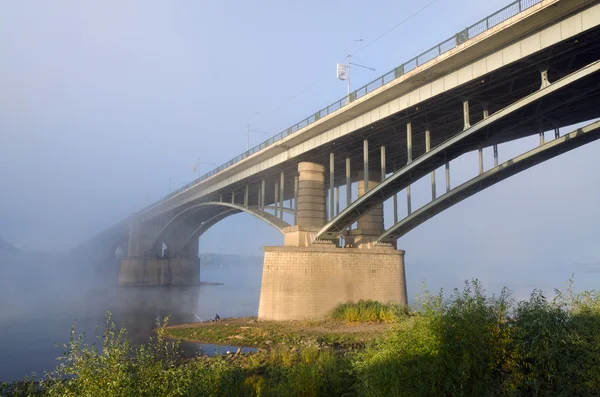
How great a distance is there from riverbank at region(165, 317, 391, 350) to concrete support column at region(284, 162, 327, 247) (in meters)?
6.60

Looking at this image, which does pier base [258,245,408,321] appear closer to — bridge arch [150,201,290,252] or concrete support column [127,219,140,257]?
bridge arch [150,201,290,252]

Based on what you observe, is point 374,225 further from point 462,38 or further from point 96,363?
point 96,363

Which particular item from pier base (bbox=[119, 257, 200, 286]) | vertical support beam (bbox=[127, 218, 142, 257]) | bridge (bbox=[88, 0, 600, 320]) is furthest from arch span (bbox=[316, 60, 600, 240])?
vertical support beam (bbox=[127, 218, 142, 257])

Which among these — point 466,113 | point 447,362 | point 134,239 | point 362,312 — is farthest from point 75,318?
point 447,362

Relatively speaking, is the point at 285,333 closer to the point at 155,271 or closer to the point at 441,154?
the point at 441,154

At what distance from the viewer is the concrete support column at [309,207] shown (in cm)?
3400

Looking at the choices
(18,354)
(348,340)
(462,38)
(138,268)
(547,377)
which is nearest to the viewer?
(547,377)

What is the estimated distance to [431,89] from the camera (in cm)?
2438

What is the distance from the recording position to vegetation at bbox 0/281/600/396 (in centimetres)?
816

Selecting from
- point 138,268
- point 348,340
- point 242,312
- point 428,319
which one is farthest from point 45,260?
point 428,319

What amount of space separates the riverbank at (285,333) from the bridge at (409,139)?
208cm

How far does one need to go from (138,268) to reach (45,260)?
137 meters

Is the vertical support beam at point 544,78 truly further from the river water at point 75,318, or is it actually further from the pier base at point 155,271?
the pier base at point 155,271

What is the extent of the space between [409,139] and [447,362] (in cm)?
1905
